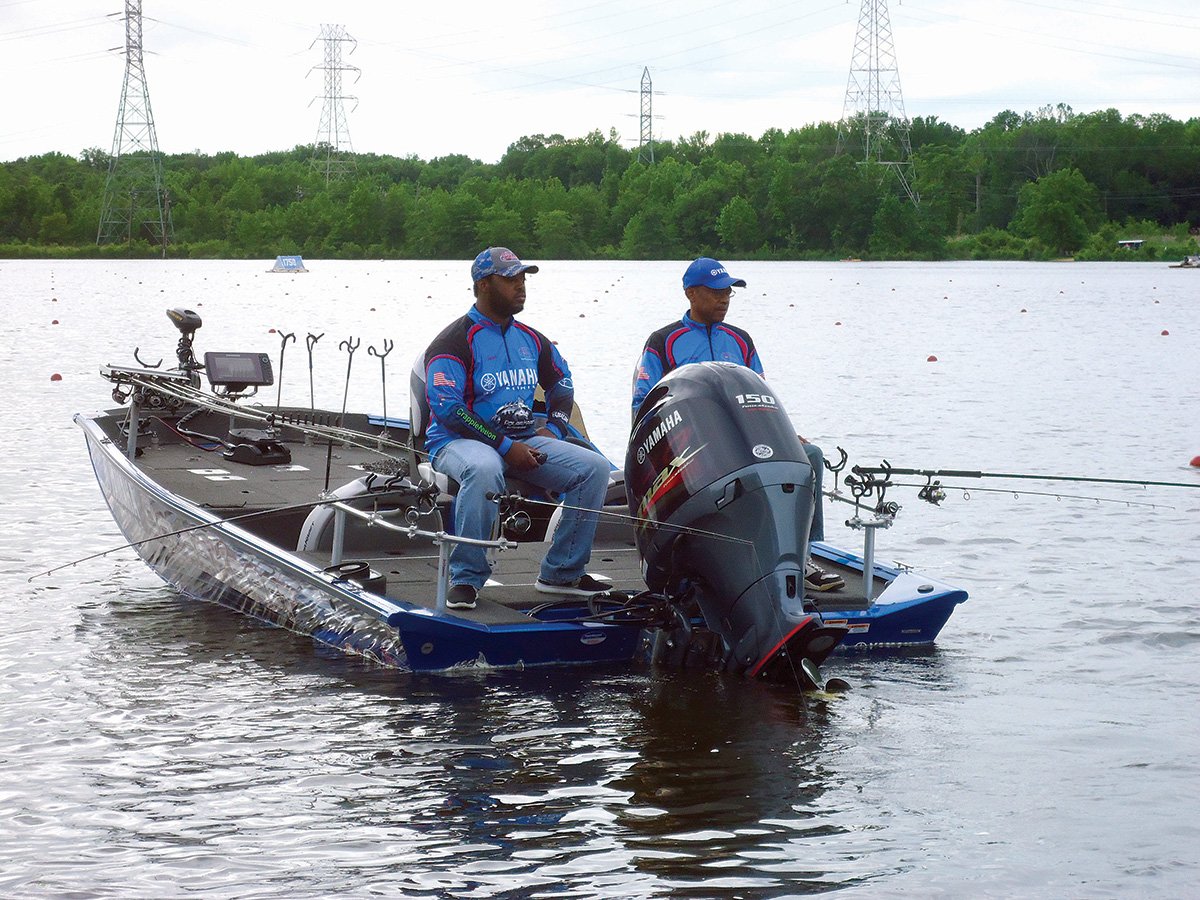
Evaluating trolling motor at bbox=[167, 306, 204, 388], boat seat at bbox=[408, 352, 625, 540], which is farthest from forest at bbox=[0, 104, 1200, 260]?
boat seat at bbox=[408, 352, 625, 540]

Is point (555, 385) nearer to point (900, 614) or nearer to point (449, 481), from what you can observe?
point (449, 481)

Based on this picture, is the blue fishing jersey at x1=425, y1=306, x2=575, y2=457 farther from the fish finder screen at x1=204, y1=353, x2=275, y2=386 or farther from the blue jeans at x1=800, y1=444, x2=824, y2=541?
the fish finder screen at x1=204, y1=353, x2=275, y2=386

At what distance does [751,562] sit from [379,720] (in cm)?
194

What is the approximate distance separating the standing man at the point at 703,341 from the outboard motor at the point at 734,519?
3.43 ft

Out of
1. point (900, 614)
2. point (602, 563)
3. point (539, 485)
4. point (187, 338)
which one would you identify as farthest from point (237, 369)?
point (900, 614)

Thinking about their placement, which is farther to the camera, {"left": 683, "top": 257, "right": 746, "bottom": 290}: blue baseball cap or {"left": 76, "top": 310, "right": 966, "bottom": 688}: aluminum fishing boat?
{"left": 683, "top": 257, "right": 746, "bottom": 290}: blue baseball cap

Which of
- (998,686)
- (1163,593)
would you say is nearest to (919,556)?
(1163,593)

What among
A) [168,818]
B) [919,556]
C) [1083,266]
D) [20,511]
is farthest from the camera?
[1083,266]

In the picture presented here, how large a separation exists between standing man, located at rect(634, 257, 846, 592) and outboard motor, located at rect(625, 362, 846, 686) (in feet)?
3.43

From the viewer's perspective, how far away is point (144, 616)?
32.9 ft

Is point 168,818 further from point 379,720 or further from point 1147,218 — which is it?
point 1147,218

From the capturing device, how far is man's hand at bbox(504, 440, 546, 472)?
812 centimetres

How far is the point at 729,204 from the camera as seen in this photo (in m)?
114

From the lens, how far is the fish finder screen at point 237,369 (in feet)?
44.0
